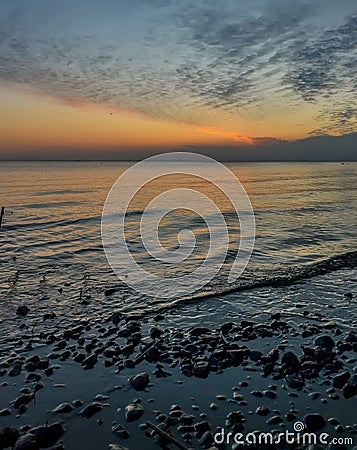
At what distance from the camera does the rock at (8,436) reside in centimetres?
629

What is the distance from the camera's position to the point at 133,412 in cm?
721

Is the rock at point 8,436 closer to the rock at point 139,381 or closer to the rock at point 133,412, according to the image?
the rock at point 133,412

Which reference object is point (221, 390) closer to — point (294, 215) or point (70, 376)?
point (70, 376)

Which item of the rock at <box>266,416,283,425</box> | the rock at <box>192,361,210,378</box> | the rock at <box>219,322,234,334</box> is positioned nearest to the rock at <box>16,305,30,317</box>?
the rock at <box>219,322,234,334</box>

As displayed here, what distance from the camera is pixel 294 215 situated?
39.1 m

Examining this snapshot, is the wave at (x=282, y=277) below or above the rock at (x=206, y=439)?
below

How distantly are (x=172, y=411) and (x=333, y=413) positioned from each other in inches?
120

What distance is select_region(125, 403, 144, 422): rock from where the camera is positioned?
711 centimetres

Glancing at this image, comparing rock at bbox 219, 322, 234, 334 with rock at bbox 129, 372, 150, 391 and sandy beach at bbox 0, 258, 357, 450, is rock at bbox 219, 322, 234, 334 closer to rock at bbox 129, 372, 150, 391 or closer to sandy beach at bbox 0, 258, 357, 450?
sandy beach at bbox 0, 258, 357, 450

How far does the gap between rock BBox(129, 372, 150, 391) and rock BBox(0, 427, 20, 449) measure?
246cm

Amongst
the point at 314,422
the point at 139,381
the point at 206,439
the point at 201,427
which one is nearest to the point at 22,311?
the point at 139,381

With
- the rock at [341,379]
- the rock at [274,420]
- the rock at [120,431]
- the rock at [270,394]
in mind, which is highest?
the rock at [341,379]

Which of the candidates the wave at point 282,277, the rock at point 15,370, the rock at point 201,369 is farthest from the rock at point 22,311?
the rock at point 201,369

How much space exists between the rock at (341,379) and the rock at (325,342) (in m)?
1.50
